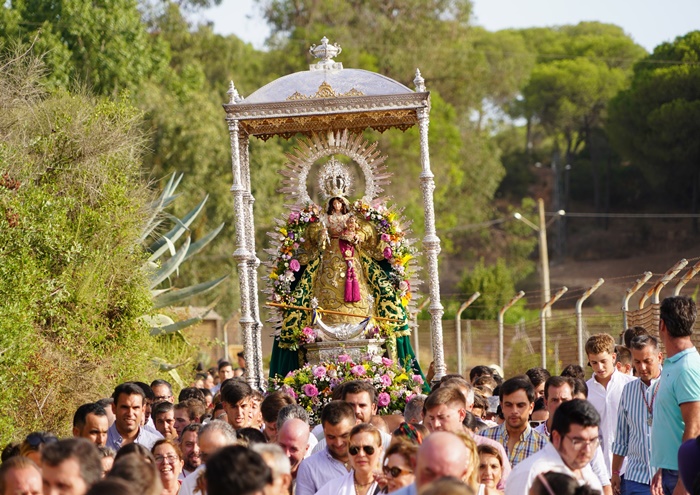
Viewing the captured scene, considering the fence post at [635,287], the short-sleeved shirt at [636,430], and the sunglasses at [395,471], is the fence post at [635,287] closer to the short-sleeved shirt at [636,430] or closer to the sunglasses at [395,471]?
the short-sleeved shirt at [636,430]

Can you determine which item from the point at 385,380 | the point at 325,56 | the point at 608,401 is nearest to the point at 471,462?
the point at 608,401

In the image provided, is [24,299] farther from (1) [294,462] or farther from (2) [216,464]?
(2) [216,464]

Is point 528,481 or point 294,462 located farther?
point 294,462

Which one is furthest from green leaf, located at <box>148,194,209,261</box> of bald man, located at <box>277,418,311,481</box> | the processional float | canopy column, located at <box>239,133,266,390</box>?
bald man, located at <box>277,418,311,481</box>

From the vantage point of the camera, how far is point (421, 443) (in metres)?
6.38

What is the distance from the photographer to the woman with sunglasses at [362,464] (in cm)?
754

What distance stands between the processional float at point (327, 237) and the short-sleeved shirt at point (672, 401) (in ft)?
26.4

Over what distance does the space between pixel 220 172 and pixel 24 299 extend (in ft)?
70.0

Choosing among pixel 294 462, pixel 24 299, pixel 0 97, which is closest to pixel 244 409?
pixel 294 462

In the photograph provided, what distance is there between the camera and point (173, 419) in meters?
11.0

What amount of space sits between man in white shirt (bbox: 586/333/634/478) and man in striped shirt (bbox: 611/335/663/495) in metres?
0.85

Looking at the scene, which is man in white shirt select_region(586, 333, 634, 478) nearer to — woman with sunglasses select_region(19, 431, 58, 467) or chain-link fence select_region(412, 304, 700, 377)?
chain-link fence select_region(412, 304, 700, 377)

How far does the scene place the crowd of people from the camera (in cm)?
578

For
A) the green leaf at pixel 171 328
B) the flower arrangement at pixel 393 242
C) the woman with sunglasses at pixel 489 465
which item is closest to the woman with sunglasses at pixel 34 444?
the woman with sunglasses at pixel 489 465
